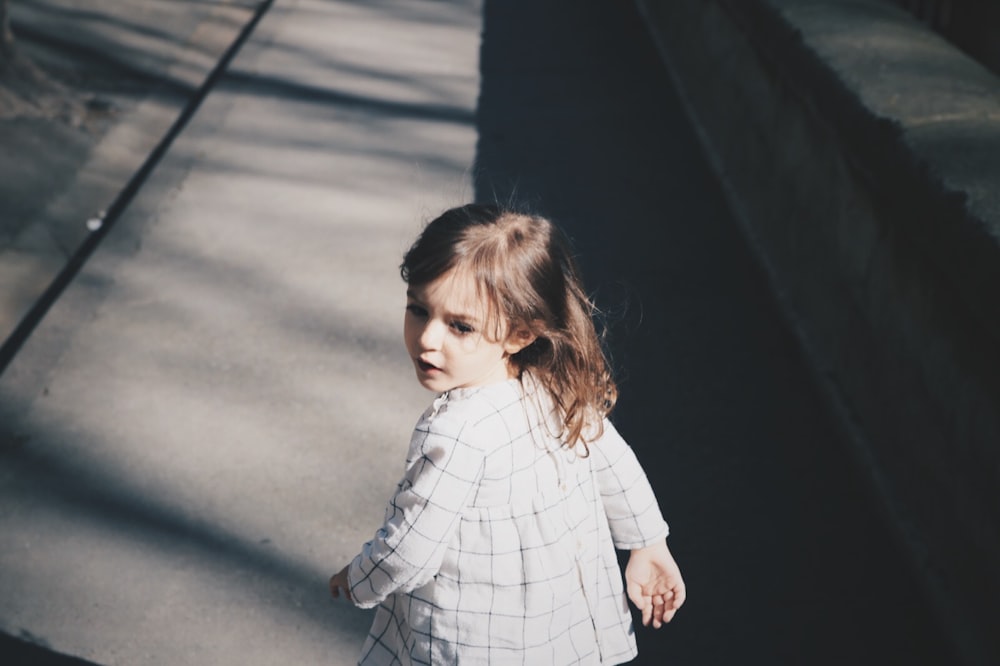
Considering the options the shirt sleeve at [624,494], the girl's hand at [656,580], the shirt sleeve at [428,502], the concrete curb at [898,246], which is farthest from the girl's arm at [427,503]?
the concrete curb at [898,246]

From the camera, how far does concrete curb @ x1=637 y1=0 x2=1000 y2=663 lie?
8.90 feet

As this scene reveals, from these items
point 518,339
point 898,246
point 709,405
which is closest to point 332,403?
point 709,405

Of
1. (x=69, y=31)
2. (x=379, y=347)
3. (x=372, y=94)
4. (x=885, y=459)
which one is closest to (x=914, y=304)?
(x=885, y=459)

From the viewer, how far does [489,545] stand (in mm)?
1938

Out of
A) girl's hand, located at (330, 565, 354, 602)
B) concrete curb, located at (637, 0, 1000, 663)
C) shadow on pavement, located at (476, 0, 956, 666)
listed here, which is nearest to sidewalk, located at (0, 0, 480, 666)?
shadow on pavement, located at (476, 0, 956, 666)

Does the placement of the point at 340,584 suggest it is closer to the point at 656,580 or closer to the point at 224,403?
the point at 656,580

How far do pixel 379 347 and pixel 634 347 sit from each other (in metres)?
0.96

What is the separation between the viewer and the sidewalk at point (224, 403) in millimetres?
3059

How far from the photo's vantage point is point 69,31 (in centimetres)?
796

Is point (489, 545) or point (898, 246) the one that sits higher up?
point (489, 545)

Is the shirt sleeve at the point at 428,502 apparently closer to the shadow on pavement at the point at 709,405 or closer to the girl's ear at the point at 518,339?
the girl's ear at the point at 518,339

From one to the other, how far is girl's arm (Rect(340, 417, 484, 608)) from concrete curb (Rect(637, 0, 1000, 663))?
134cm

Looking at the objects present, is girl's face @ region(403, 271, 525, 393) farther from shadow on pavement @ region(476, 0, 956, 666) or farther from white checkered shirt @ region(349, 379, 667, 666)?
shadow on pavement @ region(476, 0, 956, 666)

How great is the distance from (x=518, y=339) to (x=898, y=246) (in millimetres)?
1787
